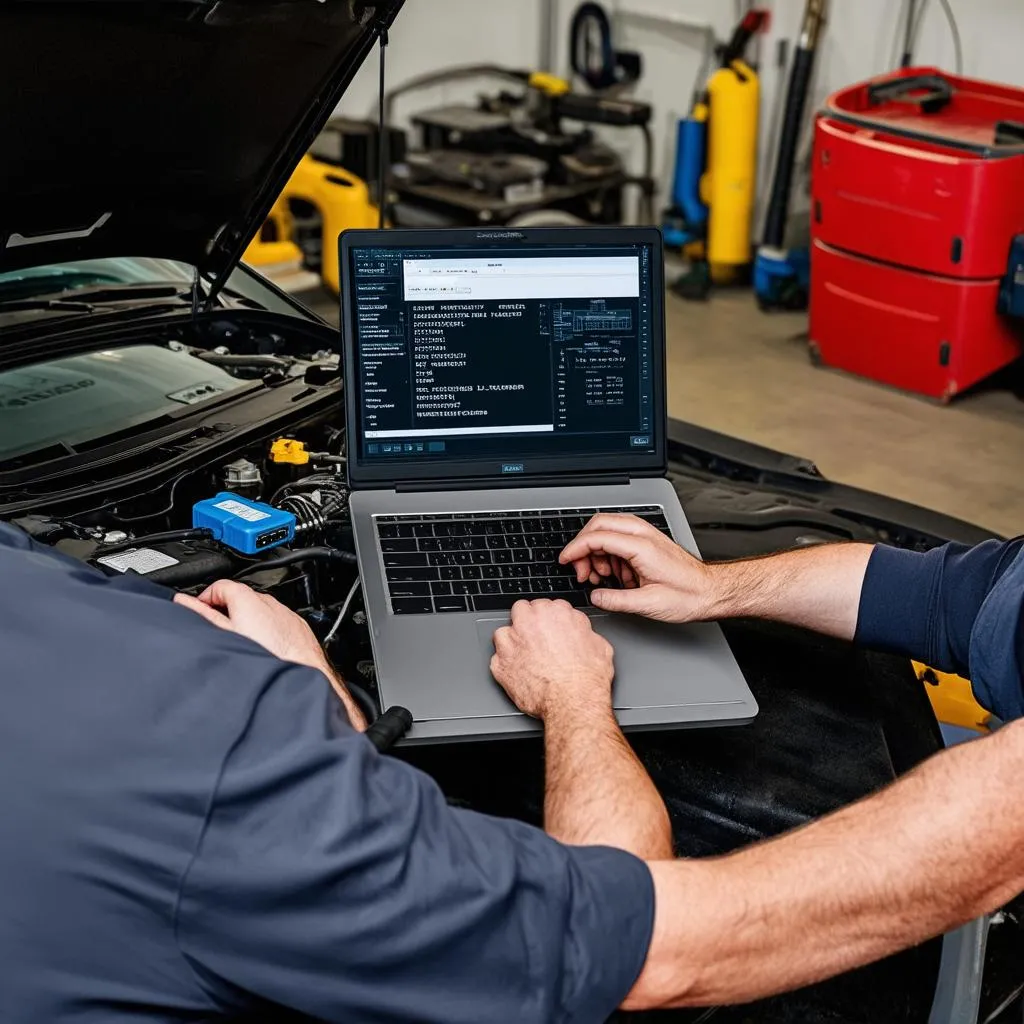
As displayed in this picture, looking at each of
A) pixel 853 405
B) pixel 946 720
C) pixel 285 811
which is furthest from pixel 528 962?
pixel 853 405

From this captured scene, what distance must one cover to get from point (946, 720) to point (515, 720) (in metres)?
0.79

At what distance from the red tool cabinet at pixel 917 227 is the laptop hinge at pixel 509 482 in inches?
100

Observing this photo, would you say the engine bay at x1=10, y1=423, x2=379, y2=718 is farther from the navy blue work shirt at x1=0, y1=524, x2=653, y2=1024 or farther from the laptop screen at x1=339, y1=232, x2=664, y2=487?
the navy blue work shirt at x1=0, y1=524, x2=653, y2=1024

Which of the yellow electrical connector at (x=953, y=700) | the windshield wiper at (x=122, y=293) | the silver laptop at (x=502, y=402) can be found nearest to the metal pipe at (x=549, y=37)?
the windshield wiper at (x=122, y=293)

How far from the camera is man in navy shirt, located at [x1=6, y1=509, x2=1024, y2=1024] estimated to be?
85 centimetres

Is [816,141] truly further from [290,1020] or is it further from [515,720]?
[290,1020]

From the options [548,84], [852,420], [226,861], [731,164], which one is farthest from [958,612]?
[548,84]

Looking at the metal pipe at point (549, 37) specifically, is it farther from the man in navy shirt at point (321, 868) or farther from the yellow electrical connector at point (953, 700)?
the man in navy shirt at point (321, 868)

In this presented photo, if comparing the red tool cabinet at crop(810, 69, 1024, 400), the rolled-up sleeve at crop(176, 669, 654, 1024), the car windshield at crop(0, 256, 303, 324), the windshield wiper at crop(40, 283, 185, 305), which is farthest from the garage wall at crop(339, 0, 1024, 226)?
the rolled-up sleeve at crop(176, 669, 654, 1024)

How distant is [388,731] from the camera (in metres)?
1.20

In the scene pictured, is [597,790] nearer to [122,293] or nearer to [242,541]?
[242,541]

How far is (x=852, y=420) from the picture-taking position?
4090mm

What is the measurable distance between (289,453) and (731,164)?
12.0 ft

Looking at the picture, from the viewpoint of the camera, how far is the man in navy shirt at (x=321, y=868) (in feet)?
2.80
